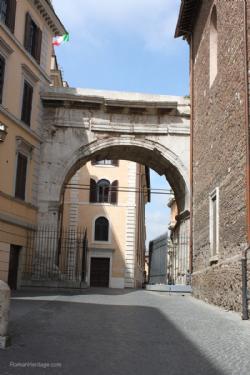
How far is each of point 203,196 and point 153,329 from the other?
7.55 meters

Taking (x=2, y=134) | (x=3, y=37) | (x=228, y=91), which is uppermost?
(x=3, y=37)

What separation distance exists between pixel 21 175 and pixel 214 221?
7.76m

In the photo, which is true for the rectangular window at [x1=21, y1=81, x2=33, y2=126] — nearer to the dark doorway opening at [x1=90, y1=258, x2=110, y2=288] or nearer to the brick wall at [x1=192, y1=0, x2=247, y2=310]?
the brick wall at [x1=192, y1=0, x2=247, y2=310]

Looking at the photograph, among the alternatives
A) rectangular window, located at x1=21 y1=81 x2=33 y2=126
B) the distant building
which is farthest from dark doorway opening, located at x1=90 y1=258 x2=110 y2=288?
the distant building

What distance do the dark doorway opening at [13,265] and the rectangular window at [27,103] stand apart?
14.8 feet

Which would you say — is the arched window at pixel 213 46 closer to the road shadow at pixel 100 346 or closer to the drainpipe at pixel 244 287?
the drainpipe at pixel 244 287

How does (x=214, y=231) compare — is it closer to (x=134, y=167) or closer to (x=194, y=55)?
(x=194, y=55)

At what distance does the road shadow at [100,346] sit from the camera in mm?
5801

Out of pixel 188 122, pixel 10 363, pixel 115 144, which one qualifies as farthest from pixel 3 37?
pixel 10 363

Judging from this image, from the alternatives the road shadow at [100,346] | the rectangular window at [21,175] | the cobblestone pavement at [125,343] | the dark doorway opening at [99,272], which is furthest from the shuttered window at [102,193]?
the road shadow at [100,346]

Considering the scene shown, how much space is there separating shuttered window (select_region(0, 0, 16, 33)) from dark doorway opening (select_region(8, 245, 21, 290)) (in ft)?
23.8

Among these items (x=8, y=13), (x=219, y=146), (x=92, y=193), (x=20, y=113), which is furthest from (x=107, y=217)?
(x=219, y=146)

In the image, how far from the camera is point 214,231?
14.2 m

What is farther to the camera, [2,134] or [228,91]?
[228,91]
